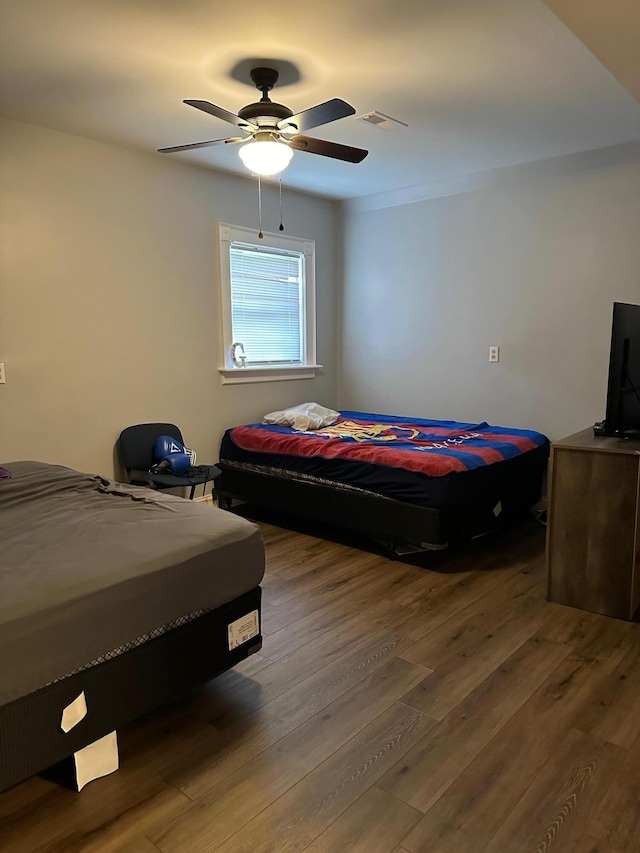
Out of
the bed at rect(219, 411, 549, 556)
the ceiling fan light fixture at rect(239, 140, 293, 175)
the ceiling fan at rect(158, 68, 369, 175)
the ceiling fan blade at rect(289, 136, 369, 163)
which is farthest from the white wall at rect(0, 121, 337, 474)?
the ceiling fan blade at rect(289, 136, 369, 163)

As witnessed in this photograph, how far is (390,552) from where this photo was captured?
3527 millimetres

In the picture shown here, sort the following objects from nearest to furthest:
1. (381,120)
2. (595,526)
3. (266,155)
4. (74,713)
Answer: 1. (74,713)
2. (266,155)
3. (595,526)
4. (381,120)

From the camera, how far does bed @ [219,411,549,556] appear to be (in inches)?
129

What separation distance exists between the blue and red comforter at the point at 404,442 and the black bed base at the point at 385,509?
210mm

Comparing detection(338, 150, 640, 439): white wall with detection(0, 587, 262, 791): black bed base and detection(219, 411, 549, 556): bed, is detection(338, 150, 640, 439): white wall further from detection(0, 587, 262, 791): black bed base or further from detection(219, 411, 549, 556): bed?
detection(0, 587, 262, 791): black bed base

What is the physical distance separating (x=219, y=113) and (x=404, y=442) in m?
2.22

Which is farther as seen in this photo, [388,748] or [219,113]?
[219,113]

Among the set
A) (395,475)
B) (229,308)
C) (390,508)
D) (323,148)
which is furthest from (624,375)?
(229,308)

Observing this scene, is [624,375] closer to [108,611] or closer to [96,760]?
[108,611]

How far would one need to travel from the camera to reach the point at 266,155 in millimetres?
2674

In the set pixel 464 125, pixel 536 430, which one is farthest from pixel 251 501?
pixel 464 125

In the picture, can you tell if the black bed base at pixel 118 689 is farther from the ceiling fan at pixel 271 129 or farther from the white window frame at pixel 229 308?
the white window frame at pixel 229 308

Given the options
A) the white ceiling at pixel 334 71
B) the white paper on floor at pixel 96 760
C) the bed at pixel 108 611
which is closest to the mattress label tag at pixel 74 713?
the bed at pixel 108 611

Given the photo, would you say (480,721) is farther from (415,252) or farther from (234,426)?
(415,252)
